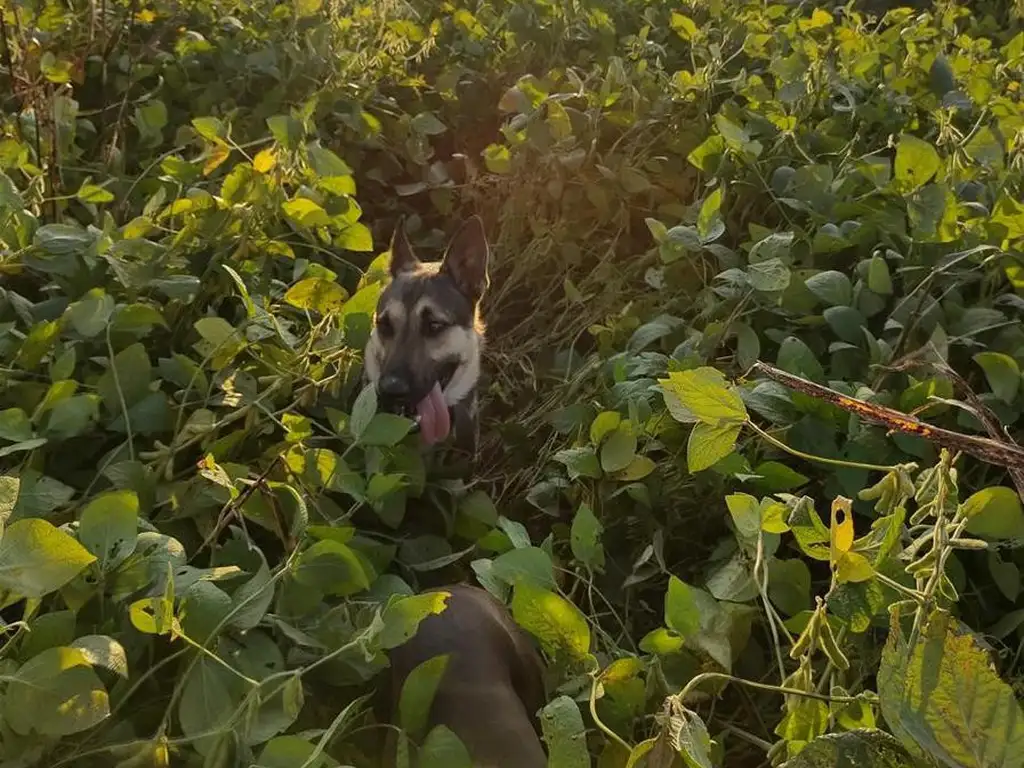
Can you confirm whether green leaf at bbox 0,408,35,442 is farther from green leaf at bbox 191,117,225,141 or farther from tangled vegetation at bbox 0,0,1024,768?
green leaf at bbox 191,117,225,141

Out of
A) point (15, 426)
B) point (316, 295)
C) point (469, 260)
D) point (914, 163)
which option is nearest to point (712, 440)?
point (15, 426)

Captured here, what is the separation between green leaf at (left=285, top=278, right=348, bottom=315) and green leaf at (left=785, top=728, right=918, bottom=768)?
1457 mm

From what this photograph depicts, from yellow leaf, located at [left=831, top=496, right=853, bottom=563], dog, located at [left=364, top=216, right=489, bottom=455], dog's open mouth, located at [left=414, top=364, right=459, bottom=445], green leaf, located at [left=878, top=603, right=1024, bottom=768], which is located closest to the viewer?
green leaf, located at [left=878, top=603, right=1024, bottom=768]

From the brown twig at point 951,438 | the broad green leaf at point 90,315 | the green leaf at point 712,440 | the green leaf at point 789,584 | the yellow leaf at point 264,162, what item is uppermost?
the brown twig at point 951,438

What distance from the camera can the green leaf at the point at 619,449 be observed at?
→ 1.67 metres

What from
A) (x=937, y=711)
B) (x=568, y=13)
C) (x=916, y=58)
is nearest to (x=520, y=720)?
(x=937, y=711)

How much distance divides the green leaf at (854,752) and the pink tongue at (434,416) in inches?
68.2

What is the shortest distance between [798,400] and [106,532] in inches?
43.8

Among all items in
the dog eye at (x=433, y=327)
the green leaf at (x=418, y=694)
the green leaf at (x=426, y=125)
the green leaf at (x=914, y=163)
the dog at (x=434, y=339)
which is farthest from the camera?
the green leaf at (x=426, y=125)

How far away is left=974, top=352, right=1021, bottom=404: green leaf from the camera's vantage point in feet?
5.13

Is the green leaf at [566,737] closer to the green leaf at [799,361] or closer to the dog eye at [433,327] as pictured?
the green leaf at [799,361]

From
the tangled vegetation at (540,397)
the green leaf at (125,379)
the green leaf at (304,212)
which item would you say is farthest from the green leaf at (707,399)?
the green leaf at (304,212)

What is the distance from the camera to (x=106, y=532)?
1.09 metres

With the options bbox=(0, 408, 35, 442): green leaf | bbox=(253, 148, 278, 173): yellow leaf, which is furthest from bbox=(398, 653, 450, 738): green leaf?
bbox=(253, 148, 278, 173): yellow leaf
